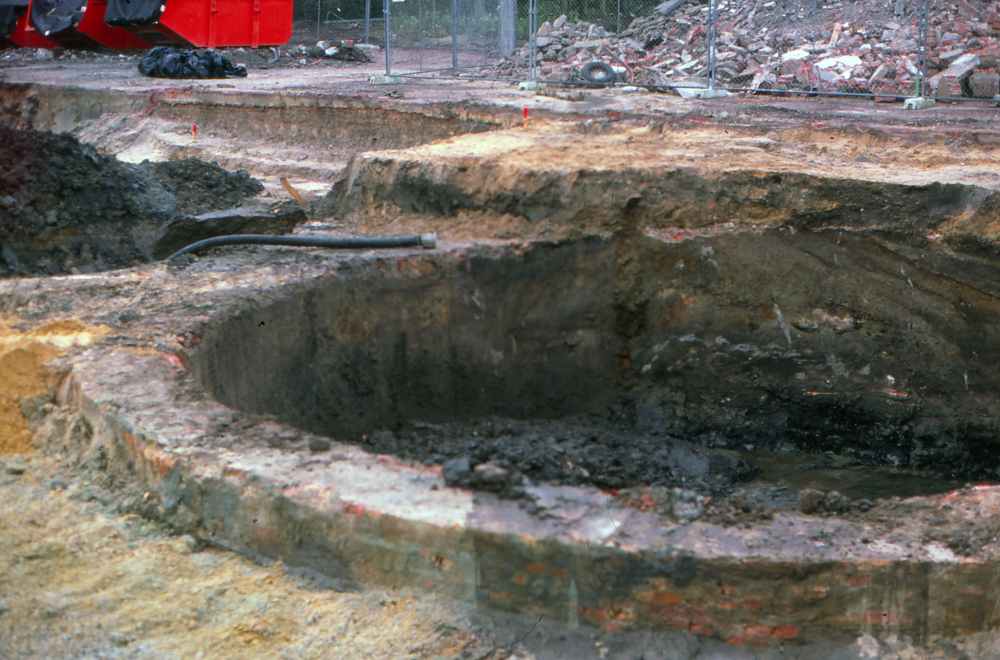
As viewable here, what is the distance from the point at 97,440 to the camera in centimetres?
351

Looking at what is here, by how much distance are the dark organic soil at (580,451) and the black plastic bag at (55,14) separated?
15.0 meters

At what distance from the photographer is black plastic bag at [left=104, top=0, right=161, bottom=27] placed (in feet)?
53.7

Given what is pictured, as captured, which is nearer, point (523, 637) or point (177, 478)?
point (523, 637)

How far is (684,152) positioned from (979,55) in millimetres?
6973

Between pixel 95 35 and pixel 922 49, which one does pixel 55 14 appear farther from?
pixel 922 49

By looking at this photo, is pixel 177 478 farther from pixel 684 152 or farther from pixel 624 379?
pixel 684 152

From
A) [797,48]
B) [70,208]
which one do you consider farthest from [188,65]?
[797,48]

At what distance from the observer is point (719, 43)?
50.8 feet

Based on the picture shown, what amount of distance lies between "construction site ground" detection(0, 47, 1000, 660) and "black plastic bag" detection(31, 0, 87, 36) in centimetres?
286

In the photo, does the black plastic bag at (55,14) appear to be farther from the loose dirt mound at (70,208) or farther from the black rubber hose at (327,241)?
the black rubber hose at (327,241)

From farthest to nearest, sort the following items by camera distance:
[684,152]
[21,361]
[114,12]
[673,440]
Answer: [114,12] → [684,152] → [673,440] → [21,361]

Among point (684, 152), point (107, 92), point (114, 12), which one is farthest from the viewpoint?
point (114, 12)

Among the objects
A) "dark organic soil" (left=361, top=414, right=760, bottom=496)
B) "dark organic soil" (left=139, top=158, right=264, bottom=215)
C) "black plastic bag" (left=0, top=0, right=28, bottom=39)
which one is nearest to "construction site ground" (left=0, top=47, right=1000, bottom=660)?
"dark organic soil" (left=139, top=158, right=264, bottom=215)

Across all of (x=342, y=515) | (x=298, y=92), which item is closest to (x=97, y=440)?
(x=342, y=515)
